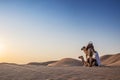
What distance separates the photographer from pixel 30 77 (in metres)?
9.62

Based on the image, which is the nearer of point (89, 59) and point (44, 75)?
point (44, 75)

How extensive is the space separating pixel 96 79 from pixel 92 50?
8102 millimetres

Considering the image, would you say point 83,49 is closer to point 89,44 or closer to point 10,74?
point 89,44

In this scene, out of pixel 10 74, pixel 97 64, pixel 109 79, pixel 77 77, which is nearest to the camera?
pixel 109 79

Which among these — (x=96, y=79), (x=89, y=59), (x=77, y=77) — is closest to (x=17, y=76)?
(x=77, y=77)

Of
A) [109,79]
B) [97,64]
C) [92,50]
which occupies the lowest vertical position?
[109,79]

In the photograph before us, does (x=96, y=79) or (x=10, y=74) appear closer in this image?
(x=96, y=79)

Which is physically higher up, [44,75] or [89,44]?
[89,44]

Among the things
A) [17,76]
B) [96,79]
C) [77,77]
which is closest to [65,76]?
[77,77]

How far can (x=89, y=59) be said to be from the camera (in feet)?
54.7

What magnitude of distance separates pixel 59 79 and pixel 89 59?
7.89 metres

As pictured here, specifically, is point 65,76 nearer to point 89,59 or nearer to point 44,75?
point 44,75

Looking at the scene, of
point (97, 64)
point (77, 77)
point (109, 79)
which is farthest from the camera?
point (97, 64)

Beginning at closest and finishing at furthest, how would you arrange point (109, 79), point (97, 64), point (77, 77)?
point (109, 79) < point (77, 77) < point (97, 64)
